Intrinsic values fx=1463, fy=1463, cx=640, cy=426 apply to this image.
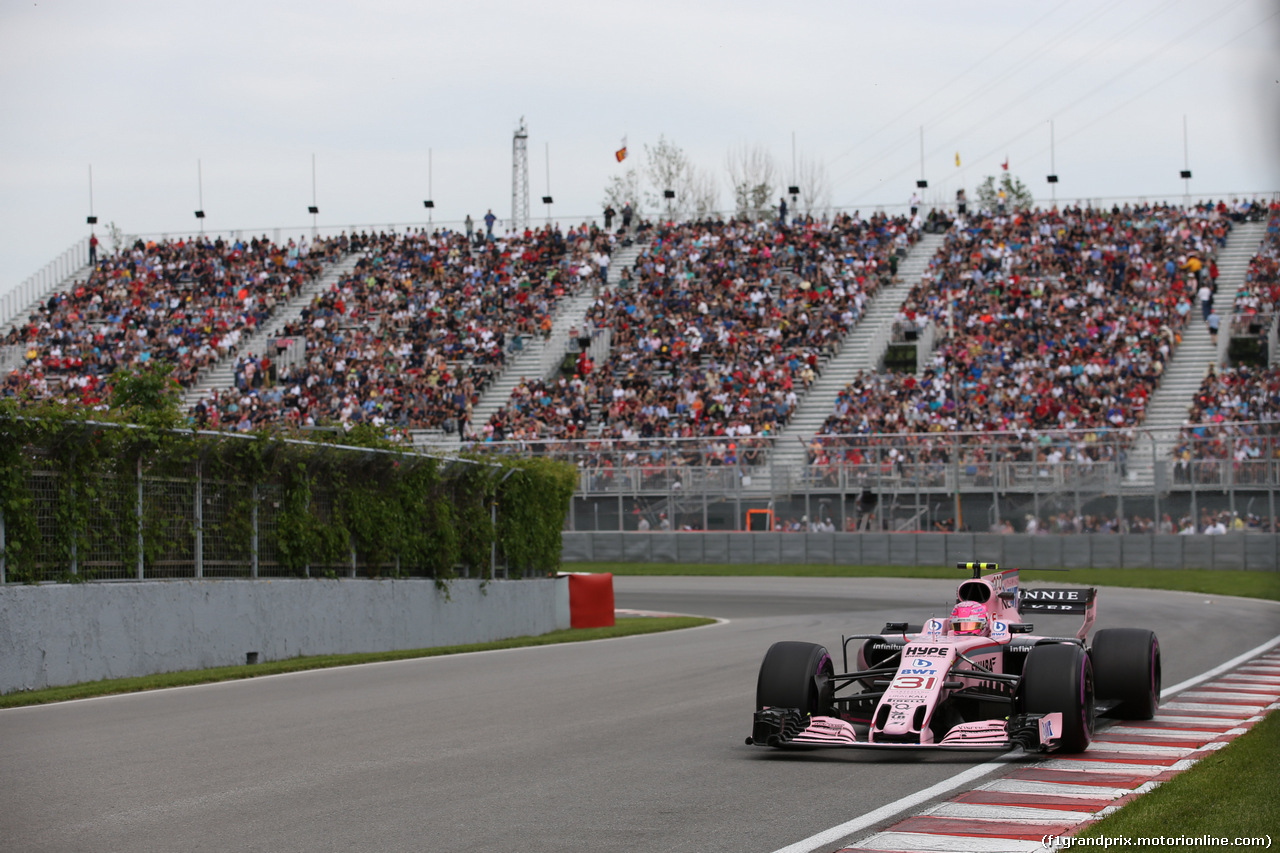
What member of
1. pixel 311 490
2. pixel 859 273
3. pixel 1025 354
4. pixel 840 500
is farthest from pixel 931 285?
pixel 311 490

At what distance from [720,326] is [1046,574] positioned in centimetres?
1500

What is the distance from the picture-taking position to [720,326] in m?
44.5

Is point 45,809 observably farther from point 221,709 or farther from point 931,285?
point 931,285

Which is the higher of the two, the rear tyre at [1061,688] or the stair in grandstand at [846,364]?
the stair in grandstand at [846,364]

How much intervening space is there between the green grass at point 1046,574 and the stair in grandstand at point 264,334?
15275 millimetres

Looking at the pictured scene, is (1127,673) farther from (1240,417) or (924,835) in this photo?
(1240,417)

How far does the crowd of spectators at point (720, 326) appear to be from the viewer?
134 feet

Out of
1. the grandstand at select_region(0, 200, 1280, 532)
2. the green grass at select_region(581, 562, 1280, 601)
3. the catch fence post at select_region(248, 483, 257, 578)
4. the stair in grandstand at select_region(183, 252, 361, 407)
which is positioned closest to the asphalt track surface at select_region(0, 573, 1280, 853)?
the catch fence post at select_region(248, 483, 257, 578)

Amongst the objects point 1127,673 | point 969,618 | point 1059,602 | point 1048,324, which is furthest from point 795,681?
point 1048,324

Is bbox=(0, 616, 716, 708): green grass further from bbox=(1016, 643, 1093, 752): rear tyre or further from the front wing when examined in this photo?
bbox=(1016, 643, 1093, 752): rear tyre

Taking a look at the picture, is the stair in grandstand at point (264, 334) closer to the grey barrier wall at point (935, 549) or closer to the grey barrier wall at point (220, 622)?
the grey barrier wall at point (935, 549)

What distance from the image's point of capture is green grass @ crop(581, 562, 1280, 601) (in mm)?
29203

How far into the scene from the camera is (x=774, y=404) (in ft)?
133

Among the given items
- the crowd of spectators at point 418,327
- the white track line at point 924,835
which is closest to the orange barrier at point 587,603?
the white track line at point 924,835
